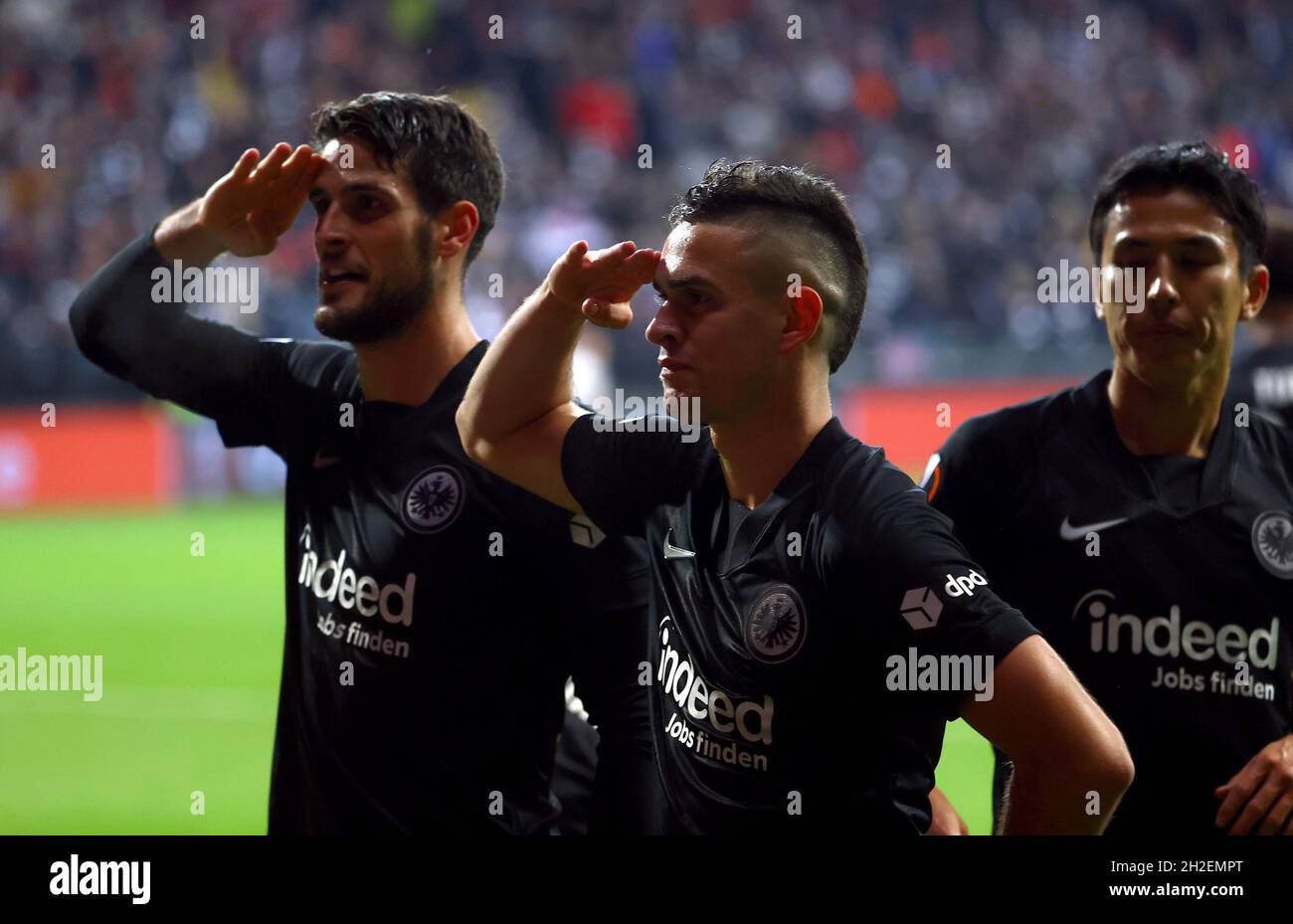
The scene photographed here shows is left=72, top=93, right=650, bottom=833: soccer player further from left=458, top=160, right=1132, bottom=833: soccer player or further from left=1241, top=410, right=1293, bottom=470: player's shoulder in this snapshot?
left=1241, top=410, right=1293, bottom=470: player's shoulder

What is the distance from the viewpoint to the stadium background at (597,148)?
682 inches

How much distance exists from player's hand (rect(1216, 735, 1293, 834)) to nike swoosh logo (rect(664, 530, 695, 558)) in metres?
1.20

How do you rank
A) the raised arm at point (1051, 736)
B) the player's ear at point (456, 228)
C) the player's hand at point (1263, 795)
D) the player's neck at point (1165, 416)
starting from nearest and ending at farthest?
the raised arm at point (1051, 736), the player's hand at point (1263, 795), the player's neck at point (1165, 416), the player's ear at point (456, 228)

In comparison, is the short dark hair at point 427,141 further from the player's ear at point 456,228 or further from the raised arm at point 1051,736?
the raised arm at point 1051,736

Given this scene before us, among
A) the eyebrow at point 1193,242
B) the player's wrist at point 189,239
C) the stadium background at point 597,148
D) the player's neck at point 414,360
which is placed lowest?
the player's neck at point 414,360

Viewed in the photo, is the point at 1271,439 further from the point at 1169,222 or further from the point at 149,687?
the point at 149,687

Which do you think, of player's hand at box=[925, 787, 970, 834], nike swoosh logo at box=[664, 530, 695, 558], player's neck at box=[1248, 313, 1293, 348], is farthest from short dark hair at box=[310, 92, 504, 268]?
player's neck at box=[1248, 313, 1293, 348]

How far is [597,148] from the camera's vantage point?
22.1 m

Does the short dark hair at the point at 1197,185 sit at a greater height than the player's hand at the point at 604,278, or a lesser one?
greater

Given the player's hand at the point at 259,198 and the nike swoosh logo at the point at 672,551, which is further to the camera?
the player's hand at the point at 259,198

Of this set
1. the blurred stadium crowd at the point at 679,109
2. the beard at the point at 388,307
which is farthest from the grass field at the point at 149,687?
the blurred stadium crowd at the point at 679,109

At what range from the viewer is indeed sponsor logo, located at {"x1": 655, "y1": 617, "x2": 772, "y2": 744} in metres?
2.81

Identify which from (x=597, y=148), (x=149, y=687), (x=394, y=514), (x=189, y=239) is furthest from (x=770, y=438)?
(x=597, y=148)

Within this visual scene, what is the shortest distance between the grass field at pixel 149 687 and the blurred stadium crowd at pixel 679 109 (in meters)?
4.85
